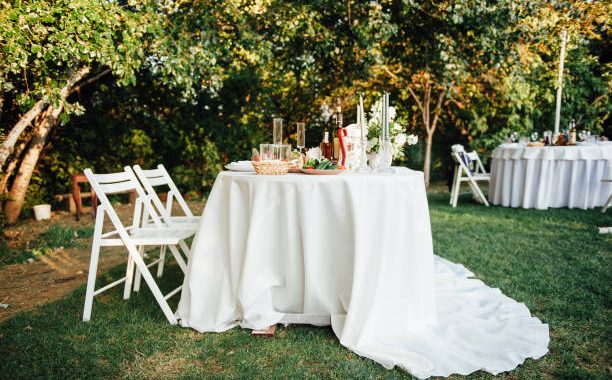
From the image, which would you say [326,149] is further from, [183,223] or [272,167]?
[183,223]

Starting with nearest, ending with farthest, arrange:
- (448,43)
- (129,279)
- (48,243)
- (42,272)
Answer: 1. (129,279)
2. (42,272)
3. (48,243)
4. (448,43)

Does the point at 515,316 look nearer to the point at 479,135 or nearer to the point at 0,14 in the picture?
the point at 0,14

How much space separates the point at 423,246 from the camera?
104 inches

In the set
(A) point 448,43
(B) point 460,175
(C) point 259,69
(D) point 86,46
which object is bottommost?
(B) point 460,175

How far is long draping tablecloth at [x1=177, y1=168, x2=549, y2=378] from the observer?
249 centimetres

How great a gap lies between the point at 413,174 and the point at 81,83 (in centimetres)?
569

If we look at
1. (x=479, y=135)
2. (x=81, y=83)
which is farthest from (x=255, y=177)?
(x=479, y=135)

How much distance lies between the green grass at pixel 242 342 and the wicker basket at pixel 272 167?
3.28 feet

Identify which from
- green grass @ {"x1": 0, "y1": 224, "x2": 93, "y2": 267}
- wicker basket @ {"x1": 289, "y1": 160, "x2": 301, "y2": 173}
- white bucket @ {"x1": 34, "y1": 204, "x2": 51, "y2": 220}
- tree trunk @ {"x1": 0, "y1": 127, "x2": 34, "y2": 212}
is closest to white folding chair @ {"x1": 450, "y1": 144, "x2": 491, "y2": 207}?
wicker basket @ {"x1": 289, "y1": 160, "x2": 301, "y2": 173}

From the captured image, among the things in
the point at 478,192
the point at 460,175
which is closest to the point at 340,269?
the point at 460,175

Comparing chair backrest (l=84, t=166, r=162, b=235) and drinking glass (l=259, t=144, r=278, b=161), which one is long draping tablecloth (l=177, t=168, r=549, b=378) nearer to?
drinking glass (l=259, t=144, r=278, b=161)

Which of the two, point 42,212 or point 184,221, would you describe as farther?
point 42,212

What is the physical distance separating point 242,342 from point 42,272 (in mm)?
2726

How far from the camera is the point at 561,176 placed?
6.90m
